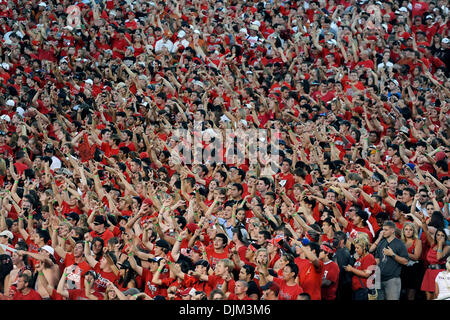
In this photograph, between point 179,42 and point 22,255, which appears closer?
point 22,255

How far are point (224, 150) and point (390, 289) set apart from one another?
5.14 meters

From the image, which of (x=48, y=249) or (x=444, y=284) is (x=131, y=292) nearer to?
(x=48, y=249)

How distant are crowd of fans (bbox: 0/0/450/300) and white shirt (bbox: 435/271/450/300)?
2 cm

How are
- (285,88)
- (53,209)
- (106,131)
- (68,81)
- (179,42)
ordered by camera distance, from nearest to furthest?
1. (53,209)
2. (106,131)
3. (285,88)
4. (68,81)
5. (179,42)

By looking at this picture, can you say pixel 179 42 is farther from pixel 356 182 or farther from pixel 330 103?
pixel 356 182

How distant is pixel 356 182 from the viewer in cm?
1056

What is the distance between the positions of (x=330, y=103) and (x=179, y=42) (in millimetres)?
A: 4301

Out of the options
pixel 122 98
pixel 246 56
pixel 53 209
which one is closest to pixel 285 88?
pixel 246 56

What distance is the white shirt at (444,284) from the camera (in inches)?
318

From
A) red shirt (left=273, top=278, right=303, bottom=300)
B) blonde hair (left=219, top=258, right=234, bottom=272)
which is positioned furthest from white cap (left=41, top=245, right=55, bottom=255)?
red shirt (left=273, top=278, right=303, bottom=300)

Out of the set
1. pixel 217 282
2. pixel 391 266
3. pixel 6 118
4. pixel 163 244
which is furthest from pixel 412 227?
pixel 6 118

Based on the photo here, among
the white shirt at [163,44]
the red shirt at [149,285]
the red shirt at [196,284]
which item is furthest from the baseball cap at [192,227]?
the white shirt at [163,44]

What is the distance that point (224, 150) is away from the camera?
42.4 ft
